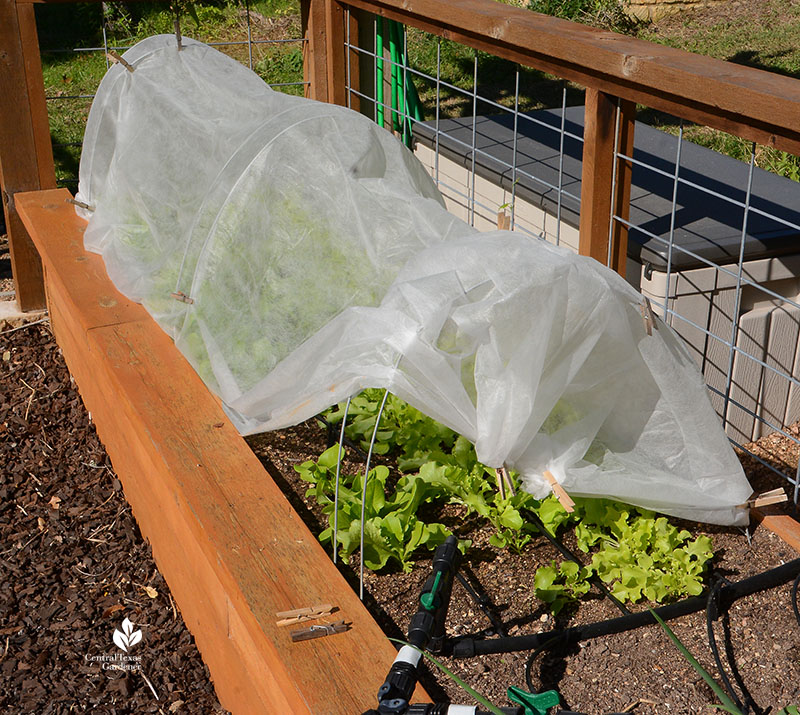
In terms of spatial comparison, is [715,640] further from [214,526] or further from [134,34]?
[134,34]

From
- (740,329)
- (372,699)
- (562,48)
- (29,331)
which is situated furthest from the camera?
(29,331)

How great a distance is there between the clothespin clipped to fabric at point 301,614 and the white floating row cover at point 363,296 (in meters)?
0.39

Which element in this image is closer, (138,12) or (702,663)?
(702,663)

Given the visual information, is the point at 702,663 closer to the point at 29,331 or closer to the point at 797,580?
the point at 797,580

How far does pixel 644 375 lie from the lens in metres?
1.93

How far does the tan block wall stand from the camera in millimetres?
8680

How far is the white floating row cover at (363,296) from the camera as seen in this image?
1760mm

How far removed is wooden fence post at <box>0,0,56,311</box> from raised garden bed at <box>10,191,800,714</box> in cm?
133

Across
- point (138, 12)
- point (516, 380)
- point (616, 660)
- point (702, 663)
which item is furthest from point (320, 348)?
point (138, 12)

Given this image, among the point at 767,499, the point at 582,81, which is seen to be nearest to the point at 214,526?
the point at 767,499

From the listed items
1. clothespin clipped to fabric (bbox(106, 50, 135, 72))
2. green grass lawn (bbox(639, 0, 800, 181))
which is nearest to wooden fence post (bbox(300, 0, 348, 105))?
clothespin clipped to fabric (bbox(106, 50, 135, 72))

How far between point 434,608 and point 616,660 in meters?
0.44

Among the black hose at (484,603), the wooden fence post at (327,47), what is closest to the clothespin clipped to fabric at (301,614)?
the black hose at (484,603)

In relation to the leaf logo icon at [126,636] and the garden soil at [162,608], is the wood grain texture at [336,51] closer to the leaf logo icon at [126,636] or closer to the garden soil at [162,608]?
the garden soil at [162,608]
